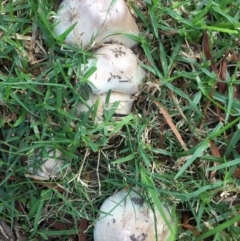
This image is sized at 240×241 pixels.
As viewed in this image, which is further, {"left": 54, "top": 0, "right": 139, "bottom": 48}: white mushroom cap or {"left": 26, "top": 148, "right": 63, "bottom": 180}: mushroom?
{"left": 26, "top": 148, "right": 63, "bottom": 180}: mushroom

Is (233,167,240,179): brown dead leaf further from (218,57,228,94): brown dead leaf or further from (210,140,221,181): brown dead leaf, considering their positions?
(218,57,228,94): brown dead leaf

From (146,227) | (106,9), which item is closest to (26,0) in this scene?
(106,9)

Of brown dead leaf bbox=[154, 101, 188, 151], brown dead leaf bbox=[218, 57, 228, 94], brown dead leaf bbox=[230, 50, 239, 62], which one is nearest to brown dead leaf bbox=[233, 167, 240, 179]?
brown dead leaf bbox=[154, 101, 188, 151]

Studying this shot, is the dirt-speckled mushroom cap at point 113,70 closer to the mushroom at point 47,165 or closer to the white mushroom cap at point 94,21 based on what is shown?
the white mushroom cap at point 94,21

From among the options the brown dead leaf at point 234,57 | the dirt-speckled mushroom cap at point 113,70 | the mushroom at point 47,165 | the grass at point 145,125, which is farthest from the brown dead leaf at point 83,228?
the brown dead leaf at point 234,57

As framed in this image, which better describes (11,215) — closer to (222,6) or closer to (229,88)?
(229,88)

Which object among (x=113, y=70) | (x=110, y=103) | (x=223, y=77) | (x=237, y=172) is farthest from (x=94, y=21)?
(x=237, y=172)
